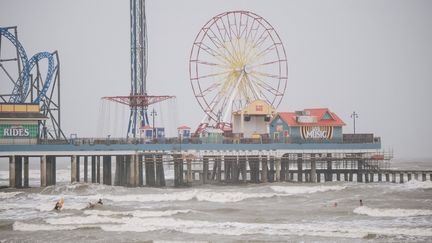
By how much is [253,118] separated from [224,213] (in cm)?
2640

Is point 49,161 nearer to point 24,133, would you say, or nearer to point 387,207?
point 24,133

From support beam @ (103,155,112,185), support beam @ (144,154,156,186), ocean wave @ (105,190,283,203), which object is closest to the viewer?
ocean wave @ (105,190,283,203)

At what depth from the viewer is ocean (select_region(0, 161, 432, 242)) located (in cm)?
3778

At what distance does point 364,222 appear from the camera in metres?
41.5

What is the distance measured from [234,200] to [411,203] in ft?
46.2

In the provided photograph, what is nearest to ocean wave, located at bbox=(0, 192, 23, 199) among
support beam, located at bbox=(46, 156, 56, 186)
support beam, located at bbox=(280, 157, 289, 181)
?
support beam, located at bbox=(46, 156, 56, 186)

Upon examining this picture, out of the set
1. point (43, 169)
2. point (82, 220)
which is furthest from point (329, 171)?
point (82, 220)

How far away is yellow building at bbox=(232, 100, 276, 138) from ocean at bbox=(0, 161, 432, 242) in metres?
9.45

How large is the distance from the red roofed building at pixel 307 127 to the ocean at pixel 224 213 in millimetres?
5587

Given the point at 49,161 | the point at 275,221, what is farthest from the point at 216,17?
the point at 275,221

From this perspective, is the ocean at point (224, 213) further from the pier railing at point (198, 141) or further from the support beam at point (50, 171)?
the pier railing at point (198, 141)

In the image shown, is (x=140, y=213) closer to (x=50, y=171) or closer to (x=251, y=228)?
(x=251, y=228)

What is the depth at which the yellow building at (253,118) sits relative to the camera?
233ft

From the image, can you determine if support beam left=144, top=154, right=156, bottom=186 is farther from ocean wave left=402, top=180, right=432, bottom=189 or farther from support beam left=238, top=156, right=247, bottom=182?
ocean wave left=402, top=180, right=432, bottom=189
